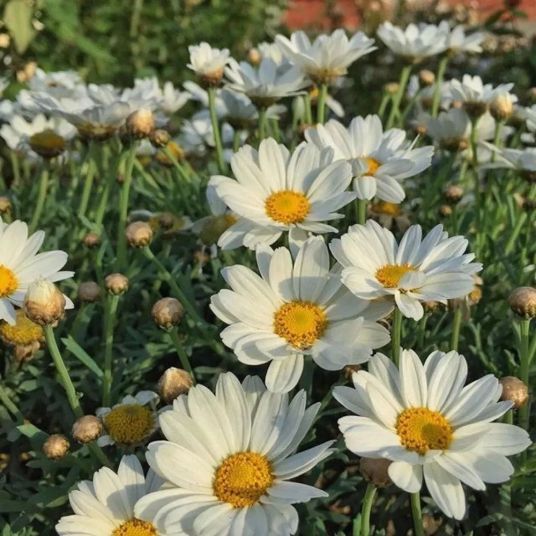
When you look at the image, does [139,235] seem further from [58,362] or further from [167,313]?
[58,362]

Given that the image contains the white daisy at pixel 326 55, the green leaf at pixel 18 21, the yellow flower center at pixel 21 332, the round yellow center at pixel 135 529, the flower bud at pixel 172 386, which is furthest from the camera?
the green leaf at pixel 18 21

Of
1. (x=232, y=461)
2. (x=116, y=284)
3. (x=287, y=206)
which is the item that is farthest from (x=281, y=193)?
(x=232, y=461)

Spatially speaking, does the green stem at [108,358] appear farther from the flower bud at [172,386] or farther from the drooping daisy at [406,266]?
the drooping daisy at [406,266]

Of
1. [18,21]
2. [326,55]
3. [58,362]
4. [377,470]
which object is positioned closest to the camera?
[377,470]

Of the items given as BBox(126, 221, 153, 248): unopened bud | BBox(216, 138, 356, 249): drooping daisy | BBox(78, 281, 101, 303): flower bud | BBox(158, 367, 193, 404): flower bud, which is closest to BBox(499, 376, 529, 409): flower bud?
BBox(216, 138, 356, 249): drooping daisy

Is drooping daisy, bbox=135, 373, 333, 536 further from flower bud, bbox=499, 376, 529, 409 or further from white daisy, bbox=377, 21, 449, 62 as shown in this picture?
white daisy, bbox=377, 21, 449, 62

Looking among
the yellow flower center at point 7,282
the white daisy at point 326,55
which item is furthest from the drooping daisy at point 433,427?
the white daisy at point 326,55

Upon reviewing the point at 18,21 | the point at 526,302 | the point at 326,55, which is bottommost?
the point at 18,21
